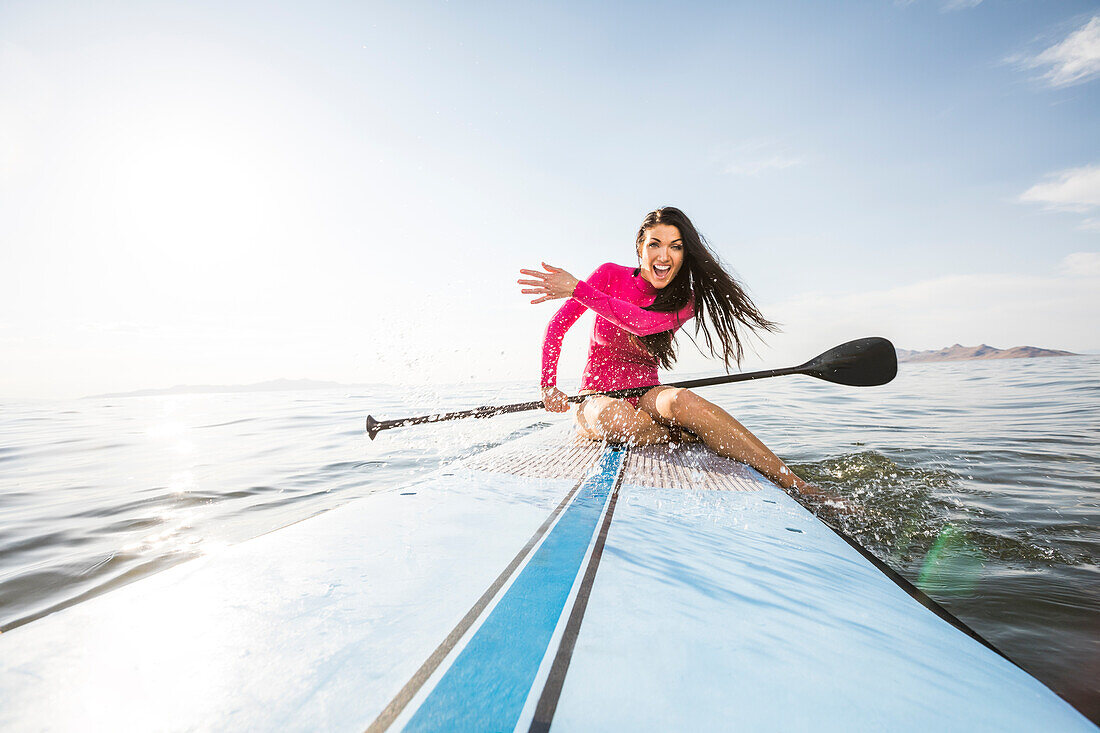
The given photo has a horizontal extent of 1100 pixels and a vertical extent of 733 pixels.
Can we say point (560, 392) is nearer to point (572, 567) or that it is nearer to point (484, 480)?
Answer: point (484, 480)

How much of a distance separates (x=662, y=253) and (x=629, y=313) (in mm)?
598

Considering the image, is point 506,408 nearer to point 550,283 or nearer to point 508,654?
point 550,283

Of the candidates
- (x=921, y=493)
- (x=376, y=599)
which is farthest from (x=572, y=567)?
(x=921, y=493)

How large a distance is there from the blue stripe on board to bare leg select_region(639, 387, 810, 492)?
154 centimetres

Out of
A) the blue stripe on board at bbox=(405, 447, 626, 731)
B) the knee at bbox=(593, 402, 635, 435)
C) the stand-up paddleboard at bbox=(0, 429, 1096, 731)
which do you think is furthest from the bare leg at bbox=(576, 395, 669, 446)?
the blue stripe on board at bbox=(405, 447, 626, 731)

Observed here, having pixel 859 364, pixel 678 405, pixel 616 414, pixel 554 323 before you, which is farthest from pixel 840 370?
pixel 554 323

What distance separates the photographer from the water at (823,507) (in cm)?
161

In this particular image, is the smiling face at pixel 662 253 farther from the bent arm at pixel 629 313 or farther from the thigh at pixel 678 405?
the thigh at pixel 678 405

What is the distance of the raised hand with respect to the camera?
2.85 metres

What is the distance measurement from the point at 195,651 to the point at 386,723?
19.3 inches

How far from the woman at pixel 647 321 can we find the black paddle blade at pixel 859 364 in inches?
20.9

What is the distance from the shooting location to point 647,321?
3207mm

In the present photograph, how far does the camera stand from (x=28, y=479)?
11.3 feet

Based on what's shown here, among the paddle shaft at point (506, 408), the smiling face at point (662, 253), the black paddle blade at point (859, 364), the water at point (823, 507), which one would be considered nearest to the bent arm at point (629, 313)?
the smiling face at point (662, 253)
